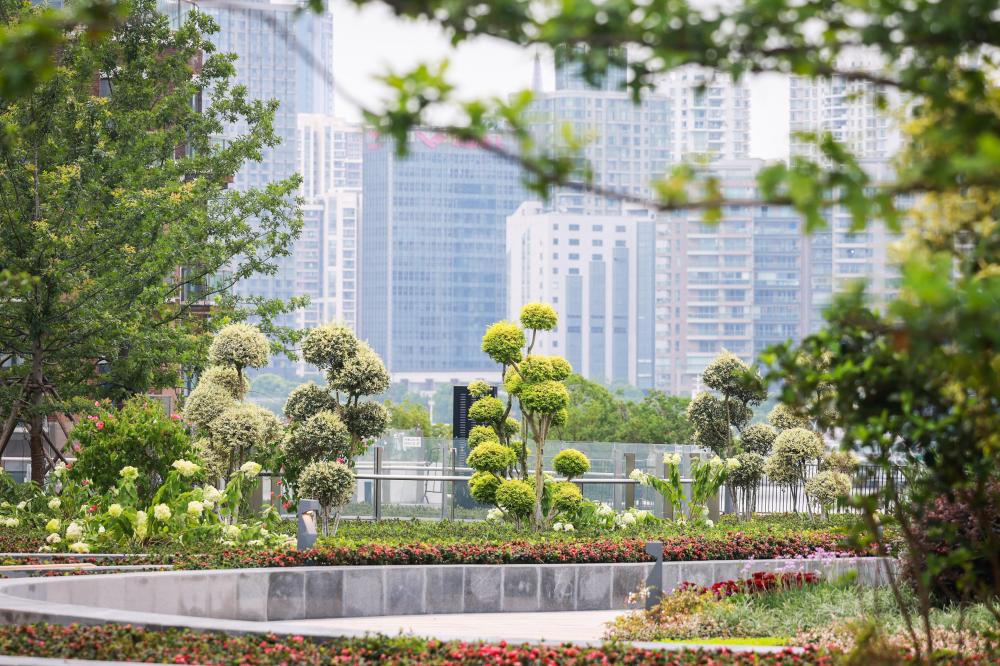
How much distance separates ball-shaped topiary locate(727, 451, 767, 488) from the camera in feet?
58.9

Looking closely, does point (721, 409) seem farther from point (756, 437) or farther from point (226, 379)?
point (226, 379)

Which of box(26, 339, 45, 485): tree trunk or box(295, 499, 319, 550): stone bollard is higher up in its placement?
box(26, 339, 45, 485): tree trunk

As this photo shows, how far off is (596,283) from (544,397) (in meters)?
130

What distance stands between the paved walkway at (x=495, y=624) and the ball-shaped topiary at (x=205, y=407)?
528 centimetres

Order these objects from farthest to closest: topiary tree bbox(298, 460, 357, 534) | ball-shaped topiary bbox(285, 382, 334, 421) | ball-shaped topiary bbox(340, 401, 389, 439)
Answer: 1. ball-shaped topiary bbox(285, 382, 334, 421)
2. ball-shaped topiary bbox(340, 401, 389, 439)
3. topiary tree bbox(298, 460, 357, 534)

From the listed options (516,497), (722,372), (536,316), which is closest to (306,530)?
(516,497)

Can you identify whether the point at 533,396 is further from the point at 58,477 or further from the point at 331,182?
the point at 331,182

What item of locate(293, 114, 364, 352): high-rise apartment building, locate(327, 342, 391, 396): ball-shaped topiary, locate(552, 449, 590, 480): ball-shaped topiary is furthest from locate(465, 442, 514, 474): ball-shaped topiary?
locate(293, 114, 364, 352): high-rise apartment building

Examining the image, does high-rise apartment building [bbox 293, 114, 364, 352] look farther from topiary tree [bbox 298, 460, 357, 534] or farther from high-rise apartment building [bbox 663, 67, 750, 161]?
topiary tree [bbox 298, 460, 357, 534]

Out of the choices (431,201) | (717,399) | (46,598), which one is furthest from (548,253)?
(46,598)

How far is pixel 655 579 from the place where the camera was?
1009cm

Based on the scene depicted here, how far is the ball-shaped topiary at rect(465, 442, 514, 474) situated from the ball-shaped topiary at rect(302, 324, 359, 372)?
1888 mm

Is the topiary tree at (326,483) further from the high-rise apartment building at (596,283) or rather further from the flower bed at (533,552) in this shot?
the high-rise apartment building at (596,283)

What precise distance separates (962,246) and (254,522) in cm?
1034
